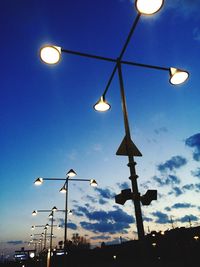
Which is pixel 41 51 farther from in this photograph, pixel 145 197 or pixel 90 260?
pixel 90 260

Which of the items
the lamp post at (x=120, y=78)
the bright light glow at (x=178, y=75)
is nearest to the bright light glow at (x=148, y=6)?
the lamp post at (x=120, y=78)

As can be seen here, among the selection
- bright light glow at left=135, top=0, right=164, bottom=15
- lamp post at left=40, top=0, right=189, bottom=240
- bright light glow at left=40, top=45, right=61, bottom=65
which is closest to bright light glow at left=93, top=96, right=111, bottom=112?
lamp post at left=40, top=0, right=189, bottom=240

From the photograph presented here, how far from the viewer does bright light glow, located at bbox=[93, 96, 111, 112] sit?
9.64 meters

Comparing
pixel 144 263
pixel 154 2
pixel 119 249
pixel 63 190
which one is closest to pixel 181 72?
pixel 154 2

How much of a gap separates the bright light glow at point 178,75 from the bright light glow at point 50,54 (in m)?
3.62

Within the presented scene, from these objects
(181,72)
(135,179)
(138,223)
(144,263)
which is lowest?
(144,263)

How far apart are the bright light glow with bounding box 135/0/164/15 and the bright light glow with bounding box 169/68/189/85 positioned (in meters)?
2.44

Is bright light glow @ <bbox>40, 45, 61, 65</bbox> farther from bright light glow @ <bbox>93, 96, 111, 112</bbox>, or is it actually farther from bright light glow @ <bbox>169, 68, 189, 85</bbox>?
bright light glow @ <bbox>169, 68, 189, 85</bbox>

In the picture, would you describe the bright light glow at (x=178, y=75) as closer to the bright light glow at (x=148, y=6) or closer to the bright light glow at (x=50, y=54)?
the bright light glow at (x=148, y=6)

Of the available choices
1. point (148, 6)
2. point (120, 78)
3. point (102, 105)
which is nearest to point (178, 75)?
point (120, 78)

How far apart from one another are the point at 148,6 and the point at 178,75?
274 centimetres

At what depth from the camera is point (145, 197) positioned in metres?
6.45

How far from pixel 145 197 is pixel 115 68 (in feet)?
14.3

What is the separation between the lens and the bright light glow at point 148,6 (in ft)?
20.4
